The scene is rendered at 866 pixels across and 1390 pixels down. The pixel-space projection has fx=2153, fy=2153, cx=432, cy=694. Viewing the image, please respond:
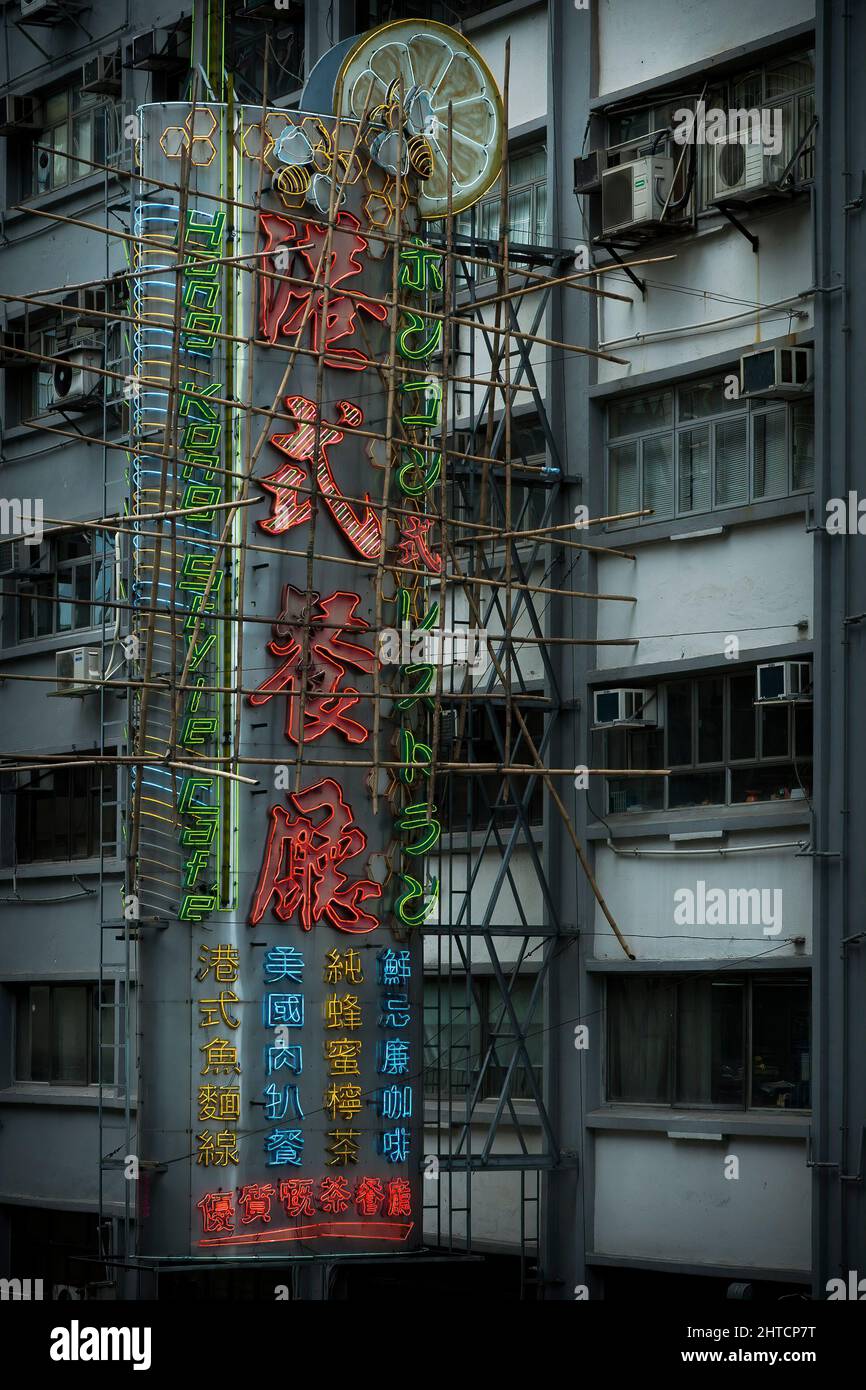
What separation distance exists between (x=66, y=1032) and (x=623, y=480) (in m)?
10.3

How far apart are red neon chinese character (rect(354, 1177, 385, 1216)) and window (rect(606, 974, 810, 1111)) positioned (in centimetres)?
280

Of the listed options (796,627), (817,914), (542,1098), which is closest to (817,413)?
(796,627)

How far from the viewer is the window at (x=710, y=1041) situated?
19094 millimetres

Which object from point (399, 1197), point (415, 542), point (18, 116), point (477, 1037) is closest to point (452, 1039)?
point (477, 1037)

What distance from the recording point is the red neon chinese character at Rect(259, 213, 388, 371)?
1952 cm

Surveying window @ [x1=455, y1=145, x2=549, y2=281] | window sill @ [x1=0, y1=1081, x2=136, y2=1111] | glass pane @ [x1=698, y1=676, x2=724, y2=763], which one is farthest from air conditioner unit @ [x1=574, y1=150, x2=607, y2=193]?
window sill @ [x1=0, y1=1081, x2=136, y2=1111]

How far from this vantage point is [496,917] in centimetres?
2230

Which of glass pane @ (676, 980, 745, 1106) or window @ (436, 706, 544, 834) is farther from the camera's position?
window @ (436, 706, 544, 834)

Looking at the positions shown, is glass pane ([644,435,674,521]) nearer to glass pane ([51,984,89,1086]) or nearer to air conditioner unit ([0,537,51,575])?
air conditioner unit ([0,537,51,575])

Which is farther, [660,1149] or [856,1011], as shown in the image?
[660,1149]
